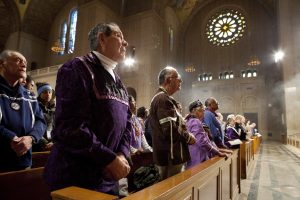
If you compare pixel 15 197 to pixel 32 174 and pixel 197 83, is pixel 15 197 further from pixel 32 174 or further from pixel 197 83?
pixel 197 83

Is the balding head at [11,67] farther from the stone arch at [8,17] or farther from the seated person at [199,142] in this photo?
the stone arch at [8,17]

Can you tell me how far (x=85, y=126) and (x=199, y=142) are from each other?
209 cm

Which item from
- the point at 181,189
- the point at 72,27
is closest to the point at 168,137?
the point at 181,189

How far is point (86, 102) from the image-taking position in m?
1.22

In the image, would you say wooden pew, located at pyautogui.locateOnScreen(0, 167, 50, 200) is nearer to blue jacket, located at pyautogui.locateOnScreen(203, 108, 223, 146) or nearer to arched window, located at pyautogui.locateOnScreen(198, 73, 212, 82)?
blue jacket, located at pyautogui.locateOnScreen(203, 108, 223, 146)

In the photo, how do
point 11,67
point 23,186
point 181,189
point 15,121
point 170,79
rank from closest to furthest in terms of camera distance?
1. point 181,189
2. point 23,186
3. point 15,121
4. point 11,67
5. point 170,79

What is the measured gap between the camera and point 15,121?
6.43 feet

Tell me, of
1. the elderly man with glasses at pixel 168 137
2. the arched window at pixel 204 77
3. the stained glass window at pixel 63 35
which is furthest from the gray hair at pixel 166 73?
the stained glass window at pixel 63 35

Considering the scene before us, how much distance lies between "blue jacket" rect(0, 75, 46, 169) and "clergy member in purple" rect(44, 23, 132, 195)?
0.86 metres

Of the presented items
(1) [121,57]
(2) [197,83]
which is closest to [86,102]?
(1) [121,57]

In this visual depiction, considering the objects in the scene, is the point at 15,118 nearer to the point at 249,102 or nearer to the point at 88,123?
the point at 88,123

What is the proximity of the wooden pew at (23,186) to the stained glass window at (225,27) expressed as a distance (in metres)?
20.7

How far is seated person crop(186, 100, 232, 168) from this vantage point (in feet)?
9.65

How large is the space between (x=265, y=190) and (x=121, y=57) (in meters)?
4.50
